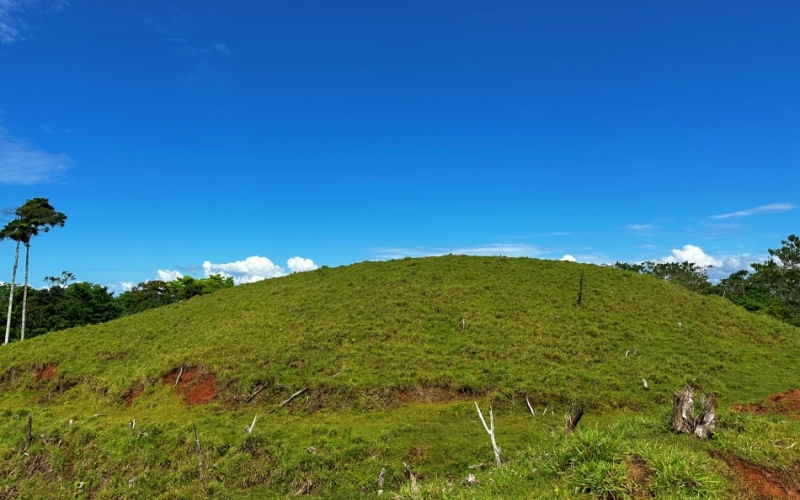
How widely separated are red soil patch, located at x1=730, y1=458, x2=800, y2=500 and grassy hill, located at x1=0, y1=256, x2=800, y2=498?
103 millimetres

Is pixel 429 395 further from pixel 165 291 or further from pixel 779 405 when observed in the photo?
pixel 165 291

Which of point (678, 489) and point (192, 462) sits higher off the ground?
point (678, 489)

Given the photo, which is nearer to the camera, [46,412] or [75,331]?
[46,412]

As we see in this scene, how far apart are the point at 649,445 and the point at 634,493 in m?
1.01

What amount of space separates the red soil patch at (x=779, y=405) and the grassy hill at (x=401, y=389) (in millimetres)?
1730

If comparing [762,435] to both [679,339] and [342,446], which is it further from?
[679,339]

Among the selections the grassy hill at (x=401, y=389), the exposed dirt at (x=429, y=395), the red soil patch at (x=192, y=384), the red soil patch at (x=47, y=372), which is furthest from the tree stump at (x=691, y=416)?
the red soil patch at (x=47, y=372)

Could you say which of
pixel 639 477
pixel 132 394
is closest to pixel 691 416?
pixel 639 477

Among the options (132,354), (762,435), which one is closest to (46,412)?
(132,354)

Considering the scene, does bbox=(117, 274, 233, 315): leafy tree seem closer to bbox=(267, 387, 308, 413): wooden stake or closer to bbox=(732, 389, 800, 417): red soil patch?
bbox=(267, 387, 308, 413): wooden stake

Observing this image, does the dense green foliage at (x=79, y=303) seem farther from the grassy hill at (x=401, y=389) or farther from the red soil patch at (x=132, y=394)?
the red soil patch at (x=132, y=394)

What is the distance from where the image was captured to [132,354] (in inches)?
1081

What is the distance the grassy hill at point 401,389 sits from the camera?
7.66 metres

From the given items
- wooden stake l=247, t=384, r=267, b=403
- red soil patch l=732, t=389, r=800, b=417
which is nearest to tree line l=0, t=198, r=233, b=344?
wooden stake l=247, t=384, r=267, b=403
